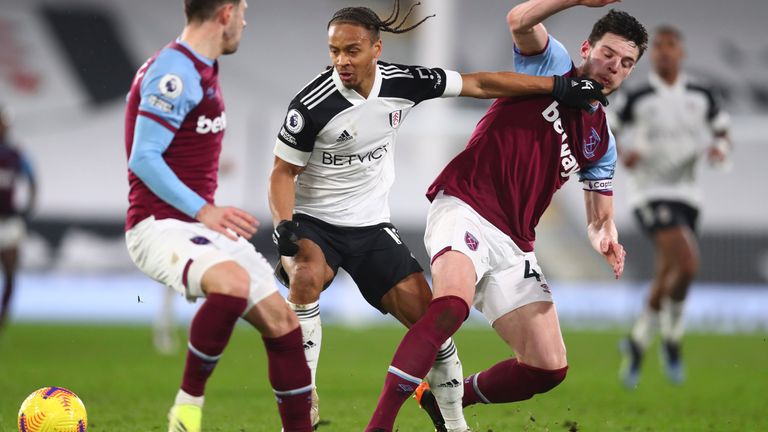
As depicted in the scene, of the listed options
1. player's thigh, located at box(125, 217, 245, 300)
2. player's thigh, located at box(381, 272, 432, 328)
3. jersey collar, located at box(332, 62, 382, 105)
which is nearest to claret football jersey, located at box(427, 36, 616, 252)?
player's thigh, located at box(381, 272, 432, 328)

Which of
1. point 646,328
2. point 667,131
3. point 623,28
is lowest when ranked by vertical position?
point 646,328

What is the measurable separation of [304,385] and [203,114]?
128cm

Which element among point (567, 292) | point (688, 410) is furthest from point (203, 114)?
point (567, 292)

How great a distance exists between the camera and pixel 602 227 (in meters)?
5.75

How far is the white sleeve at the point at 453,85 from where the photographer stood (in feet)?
17.8

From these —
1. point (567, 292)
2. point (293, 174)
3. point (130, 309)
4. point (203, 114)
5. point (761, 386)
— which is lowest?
point (130, 309)

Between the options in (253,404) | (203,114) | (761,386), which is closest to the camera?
(203,114)

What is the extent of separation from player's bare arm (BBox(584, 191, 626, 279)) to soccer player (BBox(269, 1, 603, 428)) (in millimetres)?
622

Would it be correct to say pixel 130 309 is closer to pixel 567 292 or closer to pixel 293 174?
pixel 567 292

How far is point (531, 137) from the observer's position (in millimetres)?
5574

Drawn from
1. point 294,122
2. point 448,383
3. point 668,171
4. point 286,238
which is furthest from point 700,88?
point 286,238

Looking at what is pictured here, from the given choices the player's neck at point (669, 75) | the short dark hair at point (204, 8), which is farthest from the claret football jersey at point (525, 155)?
the player's neck at point (669, 75)

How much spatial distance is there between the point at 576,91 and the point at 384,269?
4.42ft

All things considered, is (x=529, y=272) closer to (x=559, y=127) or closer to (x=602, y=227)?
(x=602, y=227)
